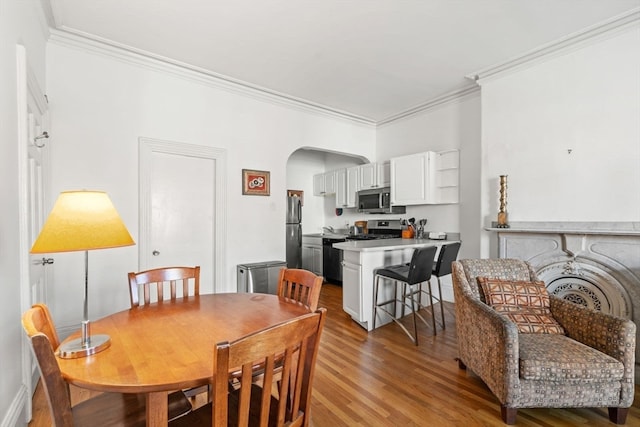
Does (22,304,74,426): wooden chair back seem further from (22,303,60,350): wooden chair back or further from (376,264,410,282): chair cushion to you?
(376,264,410,282): chair cushion

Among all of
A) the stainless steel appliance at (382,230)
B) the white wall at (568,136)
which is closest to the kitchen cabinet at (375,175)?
the stainless steel appliance at (382,230)

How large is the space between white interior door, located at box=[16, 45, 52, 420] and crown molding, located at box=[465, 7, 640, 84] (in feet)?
13.9

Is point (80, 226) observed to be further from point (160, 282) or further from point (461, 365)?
point (461, 365)

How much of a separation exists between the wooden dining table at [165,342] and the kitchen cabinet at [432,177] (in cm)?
322

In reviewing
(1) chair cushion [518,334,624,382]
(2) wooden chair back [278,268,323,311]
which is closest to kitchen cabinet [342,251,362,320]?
(2) wooden chair back [278,268,323,311]

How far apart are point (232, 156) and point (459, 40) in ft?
9.28

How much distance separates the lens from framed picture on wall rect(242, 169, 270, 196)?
3.97 metres

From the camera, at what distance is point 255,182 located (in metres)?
4.05

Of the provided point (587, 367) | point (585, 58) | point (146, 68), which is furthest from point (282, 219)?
point (585, 58)

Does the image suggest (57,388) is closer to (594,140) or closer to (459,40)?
(459,40)

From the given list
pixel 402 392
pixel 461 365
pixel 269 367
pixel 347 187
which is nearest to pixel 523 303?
pixel 461 365

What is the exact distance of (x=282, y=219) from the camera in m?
4.33

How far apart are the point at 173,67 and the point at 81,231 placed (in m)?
2.96

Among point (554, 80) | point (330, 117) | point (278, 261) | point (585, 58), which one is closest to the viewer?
point (585, 58)
